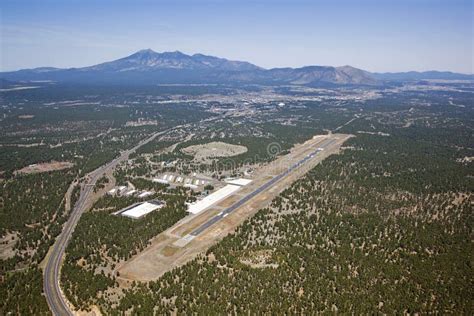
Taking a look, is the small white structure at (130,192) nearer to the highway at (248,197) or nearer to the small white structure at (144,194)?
the small white structure at (144,194)

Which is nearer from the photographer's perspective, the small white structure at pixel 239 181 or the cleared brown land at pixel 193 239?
the cleared brown land at pixel 193 239

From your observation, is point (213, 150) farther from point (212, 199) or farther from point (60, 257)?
point (60, 257)

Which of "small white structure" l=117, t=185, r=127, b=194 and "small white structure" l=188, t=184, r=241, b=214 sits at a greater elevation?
"small white structure" l=117, t=185, r=127, b=194

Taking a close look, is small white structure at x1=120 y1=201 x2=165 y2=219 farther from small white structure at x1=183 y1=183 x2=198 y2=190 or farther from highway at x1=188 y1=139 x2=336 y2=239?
highway at x1=188 y1=139 x2=336 y2=239

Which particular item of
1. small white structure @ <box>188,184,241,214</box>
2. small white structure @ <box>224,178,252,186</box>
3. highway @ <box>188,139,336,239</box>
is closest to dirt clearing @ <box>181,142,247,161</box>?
highway @ <box>188,139,336,239</box>

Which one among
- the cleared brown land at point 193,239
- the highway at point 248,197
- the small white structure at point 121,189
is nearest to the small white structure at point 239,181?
the cleared brown land at point 193,239

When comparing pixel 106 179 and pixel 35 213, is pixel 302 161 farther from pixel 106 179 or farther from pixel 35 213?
pixel 35 213

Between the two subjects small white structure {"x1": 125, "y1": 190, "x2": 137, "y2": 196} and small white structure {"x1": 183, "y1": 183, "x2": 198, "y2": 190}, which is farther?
small white structure {"x1": 183, "y1": 183, "x2": 198, "y2": 190}
